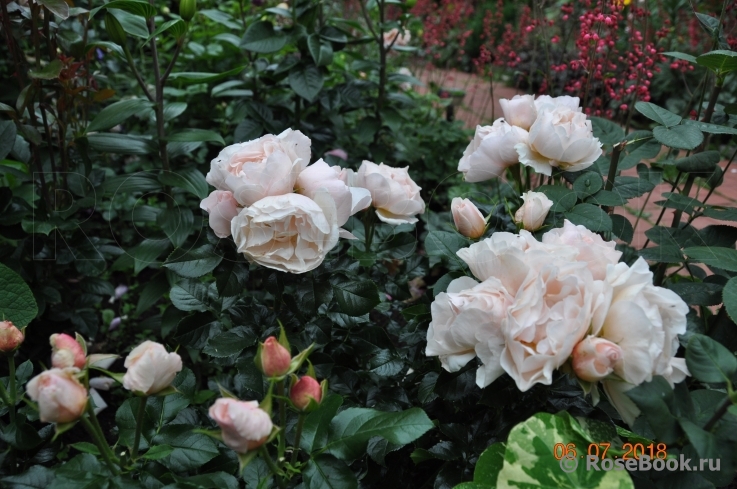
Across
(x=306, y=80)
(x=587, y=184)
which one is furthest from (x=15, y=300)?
(x=306, y=80)

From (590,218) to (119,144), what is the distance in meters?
0.99

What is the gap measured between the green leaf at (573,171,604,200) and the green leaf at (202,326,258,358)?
566 millimetres

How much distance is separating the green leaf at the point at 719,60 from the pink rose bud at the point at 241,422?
0.87 m

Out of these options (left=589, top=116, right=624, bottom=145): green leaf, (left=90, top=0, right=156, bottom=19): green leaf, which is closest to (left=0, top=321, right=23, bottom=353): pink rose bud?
(left=90, top=0, right=156, bottom=19): green leaf

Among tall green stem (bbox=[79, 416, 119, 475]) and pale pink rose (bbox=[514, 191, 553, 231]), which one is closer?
tall green stem (bbox=[79, 416, 119, 475])

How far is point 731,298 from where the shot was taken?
0.76 m

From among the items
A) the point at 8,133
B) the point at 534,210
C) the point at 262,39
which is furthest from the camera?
the point at 262,39

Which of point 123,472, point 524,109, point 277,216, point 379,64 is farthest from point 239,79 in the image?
point 123,472

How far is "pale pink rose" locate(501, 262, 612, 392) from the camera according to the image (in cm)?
60

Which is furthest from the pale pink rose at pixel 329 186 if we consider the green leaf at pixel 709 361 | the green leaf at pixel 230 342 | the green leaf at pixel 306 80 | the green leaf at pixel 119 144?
the green leaf at pixel 306 80

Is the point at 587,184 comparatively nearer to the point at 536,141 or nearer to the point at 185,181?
the point at 536,141

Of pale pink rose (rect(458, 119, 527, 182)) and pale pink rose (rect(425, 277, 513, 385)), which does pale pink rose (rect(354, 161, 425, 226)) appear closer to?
pale pink rose (rect(458, 119, 527, 182))

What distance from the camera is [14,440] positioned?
827 mm

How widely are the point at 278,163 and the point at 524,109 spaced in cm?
44
